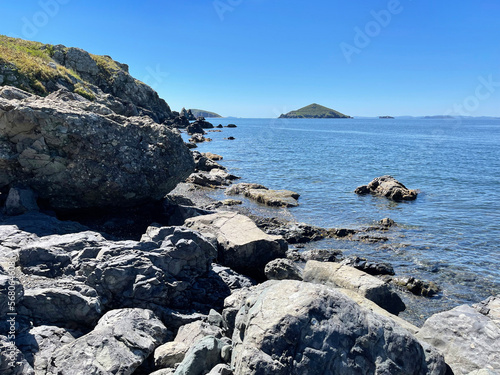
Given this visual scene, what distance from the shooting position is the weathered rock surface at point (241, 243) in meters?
14.9

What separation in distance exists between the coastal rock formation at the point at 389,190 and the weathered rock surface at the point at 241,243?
20.5 metres

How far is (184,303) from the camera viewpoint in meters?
10.7

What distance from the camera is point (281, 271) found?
14.2 metres

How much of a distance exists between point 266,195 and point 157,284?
21.0m

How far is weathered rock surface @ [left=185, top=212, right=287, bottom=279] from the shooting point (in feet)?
48.8

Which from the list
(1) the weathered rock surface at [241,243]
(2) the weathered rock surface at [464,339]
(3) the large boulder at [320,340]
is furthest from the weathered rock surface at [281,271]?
(3) the large boulder at [320,340]

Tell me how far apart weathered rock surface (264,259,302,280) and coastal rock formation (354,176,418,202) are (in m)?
21.9

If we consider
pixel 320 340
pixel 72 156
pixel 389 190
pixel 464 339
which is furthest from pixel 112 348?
pixel 389 190

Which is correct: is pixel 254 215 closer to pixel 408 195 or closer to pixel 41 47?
pixel 408 195

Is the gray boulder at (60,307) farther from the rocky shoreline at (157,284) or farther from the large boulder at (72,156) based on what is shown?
the large boulder at (72,156)

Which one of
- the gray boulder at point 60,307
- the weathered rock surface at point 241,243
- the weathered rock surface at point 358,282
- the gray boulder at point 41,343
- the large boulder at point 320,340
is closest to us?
the large boulder at point 320,340

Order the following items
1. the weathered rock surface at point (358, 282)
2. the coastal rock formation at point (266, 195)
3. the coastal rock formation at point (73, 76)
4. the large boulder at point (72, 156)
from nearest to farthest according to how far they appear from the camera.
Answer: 1. the weathered rock surface at point (358, 282)
2. the large boulder at point (72, 156)
3. the coastal rock formation at point (73, 76)
4. the coastal rock formation at point (266, 195)

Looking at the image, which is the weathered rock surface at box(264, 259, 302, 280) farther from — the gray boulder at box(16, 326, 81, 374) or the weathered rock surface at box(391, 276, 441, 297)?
the gray boulder at box(16, 326, 81, 374)

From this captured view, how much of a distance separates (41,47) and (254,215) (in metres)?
60.5
